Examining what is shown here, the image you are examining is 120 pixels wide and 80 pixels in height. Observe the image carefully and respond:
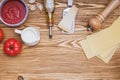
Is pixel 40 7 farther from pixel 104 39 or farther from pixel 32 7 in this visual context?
pixel 104 39

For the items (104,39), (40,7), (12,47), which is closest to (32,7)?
(40,7)

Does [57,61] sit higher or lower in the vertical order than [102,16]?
lower

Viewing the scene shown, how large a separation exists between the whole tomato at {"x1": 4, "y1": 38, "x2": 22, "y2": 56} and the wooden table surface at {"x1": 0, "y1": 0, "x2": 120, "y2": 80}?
0.03 metres

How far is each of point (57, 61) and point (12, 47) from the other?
0.52 ft

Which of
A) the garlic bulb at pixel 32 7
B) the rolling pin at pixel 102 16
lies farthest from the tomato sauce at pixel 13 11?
the rolling pin at pixel 102 16

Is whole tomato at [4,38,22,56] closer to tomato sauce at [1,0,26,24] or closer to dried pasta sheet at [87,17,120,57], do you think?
tomato sauce at [1,0,26,24]

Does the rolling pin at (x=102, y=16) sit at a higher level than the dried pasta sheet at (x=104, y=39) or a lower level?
higher

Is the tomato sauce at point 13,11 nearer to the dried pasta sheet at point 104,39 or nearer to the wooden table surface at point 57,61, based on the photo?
the wooden table surface at point 57,61

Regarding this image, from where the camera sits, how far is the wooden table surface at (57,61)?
3.21 ft

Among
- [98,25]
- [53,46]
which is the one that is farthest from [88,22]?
[53,46]

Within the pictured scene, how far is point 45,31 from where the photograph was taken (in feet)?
3.26

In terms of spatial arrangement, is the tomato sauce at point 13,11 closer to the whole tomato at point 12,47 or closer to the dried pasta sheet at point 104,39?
the whole tomato at point 12,47

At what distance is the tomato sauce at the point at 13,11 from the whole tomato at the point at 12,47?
71mm

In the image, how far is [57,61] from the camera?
984mm
